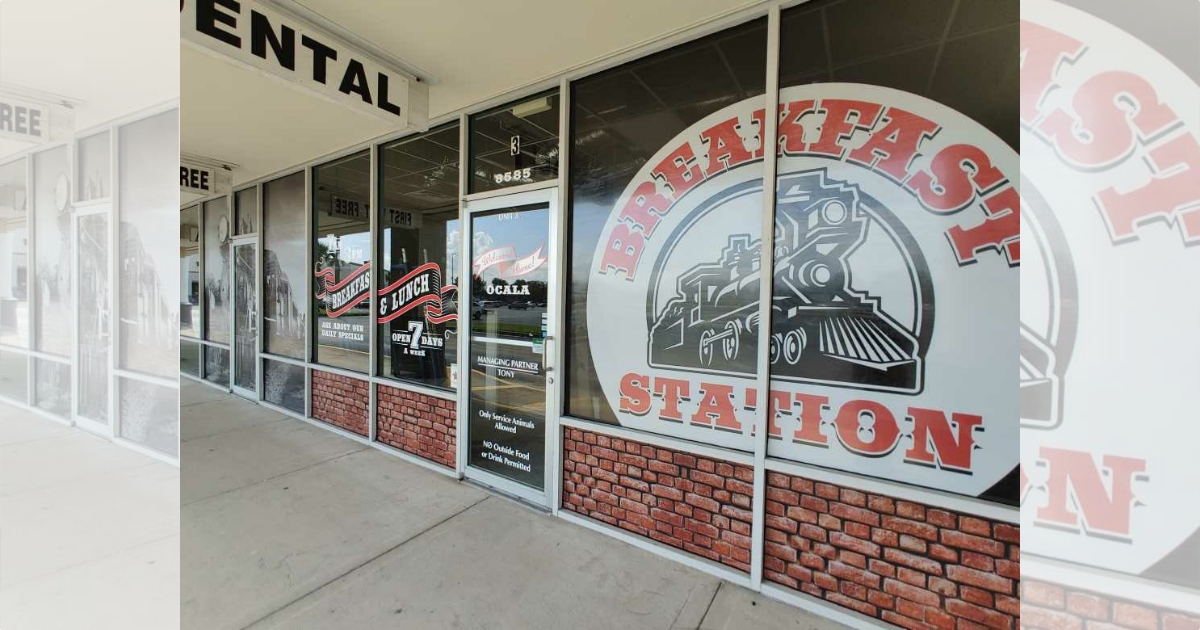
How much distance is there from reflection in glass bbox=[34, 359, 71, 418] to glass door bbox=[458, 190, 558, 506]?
2.80 meters

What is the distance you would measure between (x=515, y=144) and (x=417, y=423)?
2.48m

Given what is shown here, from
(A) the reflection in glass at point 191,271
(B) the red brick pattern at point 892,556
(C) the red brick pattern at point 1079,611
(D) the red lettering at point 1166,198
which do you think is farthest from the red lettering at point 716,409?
(A) the reflection in glass at point 191,271

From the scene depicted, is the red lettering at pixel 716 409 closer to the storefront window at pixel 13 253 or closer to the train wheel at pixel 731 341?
the train wheel at pixel 731 341

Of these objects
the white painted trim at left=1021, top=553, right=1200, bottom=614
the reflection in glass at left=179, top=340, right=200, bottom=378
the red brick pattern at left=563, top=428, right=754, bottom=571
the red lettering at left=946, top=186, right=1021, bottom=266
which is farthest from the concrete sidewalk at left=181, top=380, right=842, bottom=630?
the reflection in glass at left=179, top=340, right=200, bottom=378

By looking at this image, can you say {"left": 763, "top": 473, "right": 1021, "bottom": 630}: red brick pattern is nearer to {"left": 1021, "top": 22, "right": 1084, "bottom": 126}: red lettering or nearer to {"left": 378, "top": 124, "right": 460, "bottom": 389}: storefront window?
{"left": 1021, "top": 22, "right": 1084, "bottom": 126}: red lettering

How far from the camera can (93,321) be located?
11.2 ft

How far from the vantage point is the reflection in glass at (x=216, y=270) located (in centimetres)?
600

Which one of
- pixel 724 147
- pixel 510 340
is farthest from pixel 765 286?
pixel 510 340

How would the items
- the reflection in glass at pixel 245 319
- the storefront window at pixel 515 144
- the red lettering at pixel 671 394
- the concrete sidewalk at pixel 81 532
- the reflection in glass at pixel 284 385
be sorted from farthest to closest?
the reflection in glass at pixel 245 319, the reflection in glass at pixel 284 385, the storefront window at pixel 515 144, the red lettering at pixel 671 394, the concrete sidewalk at pixel 81 532

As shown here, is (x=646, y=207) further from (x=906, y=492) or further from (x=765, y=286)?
(x=906, y=492)

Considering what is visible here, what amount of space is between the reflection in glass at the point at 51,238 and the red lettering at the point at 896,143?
14.4 feet

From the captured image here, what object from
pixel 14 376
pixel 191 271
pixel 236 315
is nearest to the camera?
pixel 14 376

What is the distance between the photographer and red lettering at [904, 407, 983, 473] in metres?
1.82

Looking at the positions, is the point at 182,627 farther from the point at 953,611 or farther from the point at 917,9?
the point at 917,9
